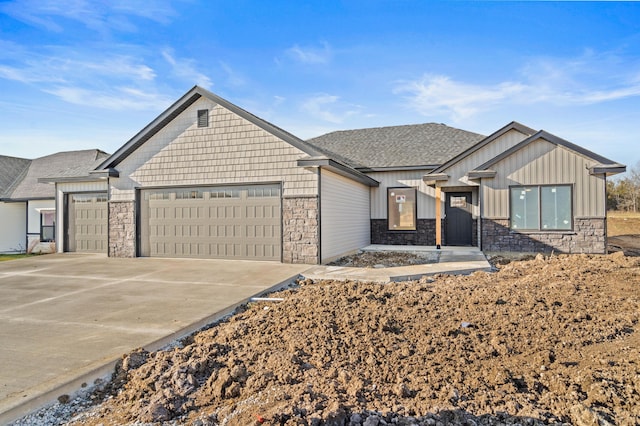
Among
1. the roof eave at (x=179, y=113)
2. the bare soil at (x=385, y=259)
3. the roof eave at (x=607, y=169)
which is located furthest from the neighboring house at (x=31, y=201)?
the roof eave at (x=607, y=169)

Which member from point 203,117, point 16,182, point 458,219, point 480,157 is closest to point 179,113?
point 203,117

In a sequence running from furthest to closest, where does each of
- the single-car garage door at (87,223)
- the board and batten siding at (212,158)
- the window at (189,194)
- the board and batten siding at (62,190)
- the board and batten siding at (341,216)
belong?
the board and batten siding at (62,190) → the single-car garage door at (87,223) → the window at (189,194) → the board and batten siding at (212,158) → the board and batten siding at (341,216)

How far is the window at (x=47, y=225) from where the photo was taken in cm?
1611

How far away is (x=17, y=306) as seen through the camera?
6.11 m

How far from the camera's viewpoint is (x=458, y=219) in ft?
48.4

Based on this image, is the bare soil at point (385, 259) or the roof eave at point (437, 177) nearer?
the bare soil at point (385, 259)

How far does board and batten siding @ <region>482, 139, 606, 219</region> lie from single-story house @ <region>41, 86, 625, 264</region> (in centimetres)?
3

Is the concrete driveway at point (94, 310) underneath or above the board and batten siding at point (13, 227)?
underneath

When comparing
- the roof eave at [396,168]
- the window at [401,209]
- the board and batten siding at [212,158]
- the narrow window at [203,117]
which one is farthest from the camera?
the window at [401,209]

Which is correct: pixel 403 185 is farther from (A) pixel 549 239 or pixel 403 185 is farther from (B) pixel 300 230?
(B) pixel 300 230

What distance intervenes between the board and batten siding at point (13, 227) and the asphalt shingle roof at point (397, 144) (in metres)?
14.8

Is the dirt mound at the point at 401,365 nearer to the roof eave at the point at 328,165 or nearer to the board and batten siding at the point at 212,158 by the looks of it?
the roof eave at the point at 328,165

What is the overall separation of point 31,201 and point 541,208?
823 inches

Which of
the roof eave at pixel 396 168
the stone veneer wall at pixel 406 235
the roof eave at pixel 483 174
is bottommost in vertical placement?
the stone veneer wall at pixel 406 235
